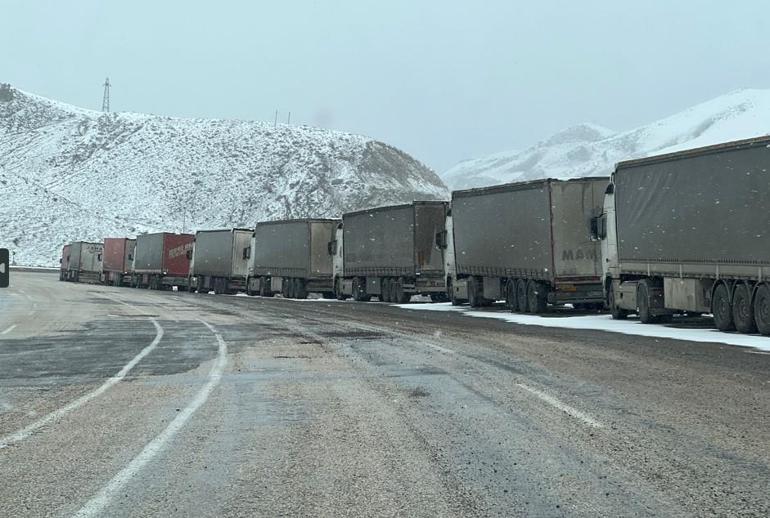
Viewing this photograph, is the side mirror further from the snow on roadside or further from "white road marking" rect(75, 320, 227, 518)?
"white road marking" rect(75, 320, 227, 518)

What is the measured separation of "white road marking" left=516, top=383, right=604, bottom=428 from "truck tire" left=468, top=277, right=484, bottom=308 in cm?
1940

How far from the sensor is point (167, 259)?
5256cm

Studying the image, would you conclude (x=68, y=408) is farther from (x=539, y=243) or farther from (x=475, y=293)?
(x=475, y=293)

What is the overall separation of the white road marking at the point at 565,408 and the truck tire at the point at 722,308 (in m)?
8.93

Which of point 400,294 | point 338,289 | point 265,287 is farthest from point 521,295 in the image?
point 265,287

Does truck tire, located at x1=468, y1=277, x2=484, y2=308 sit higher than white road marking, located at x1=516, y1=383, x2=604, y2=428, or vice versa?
truck tire, located at x1=468, y1=277, x2=484, y2=308

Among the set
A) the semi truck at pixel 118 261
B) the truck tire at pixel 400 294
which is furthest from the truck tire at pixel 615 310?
the semi truck at pixel 118 261

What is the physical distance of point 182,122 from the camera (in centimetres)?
14550

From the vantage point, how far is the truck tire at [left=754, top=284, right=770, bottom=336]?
15133mm

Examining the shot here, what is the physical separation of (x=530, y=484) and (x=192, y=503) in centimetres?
206

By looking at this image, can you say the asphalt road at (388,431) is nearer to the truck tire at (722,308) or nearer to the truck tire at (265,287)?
the truck tire at (722,308)

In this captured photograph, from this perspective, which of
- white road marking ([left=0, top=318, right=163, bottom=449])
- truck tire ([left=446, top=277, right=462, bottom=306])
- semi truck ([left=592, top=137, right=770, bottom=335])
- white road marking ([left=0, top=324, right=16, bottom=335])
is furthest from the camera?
truck tire ([left=446, top=277, right=462, bottom=306])

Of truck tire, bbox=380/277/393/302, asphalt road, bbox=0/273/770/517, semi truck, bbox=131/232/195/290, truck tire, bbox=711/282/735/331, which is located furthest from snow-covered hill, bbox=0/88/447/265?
asphalt road, bbox=0/273/770/517

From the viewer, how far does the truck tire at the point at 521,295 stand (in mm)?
25094
